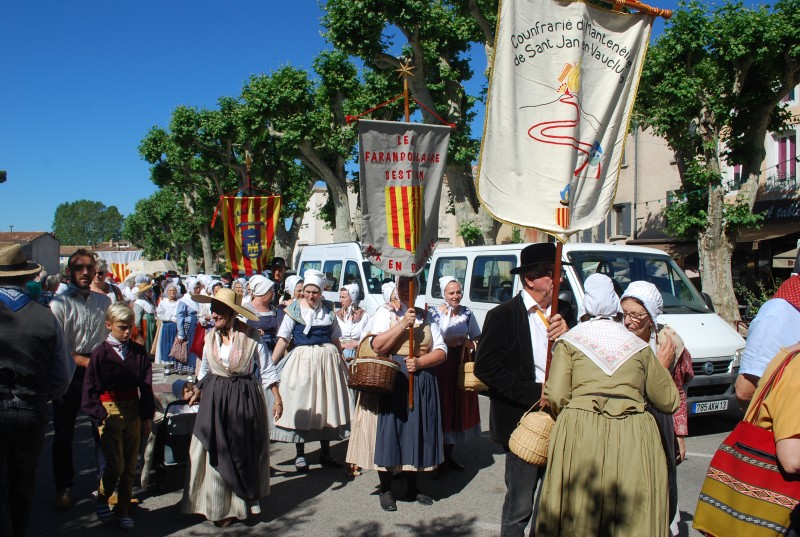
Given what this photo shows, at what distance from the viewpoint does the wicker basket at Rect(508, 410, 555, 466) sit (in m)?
3.39

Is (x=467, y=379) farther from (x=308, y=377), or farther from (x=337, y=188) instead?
(x=337, y=188)

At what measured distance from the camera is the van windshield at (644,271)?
8.12 metres

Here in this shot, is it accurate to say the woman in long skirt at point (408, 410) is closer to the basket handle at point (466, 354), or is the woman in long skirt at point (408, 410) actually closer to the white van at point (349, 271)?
the basket handle at point (466, 354)

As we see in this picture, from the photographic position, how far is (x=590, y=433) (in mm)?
3109

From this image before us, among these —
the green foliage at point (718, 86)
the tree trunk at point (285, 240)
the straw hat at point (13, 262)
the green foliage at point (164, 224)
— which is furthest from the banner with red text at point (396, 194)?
the green foliage at point (164, 224)

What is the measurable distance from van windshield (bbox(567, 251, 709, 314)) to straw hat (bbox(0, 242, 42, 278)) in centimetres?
602

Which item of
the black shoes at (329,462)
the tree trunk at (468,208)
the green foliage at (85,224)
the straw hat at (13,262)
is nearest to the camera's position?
the straw hat at (13,262)

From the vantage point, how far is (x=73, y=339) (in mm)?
5398

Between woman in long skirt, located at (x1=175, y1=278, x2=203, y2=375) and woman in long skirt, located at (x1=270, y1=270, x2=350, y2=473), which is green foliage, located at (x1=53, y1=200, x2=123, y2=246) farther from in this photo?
woman in long skirt, located at (x1=270, y1=270, x2=350, y2=473)

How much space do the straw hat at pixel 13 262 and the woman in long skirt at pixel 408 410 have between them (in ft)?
8.10

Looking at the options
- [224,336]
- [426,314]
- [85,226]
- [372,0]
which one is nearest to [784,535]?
[426,314]

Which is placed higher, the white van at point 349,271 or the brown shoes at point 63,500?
the white van at point 349,271

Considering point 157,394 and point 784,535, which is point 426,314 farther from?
point 784,535

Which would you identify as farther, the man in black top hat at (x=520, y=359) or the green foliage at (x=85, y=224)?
the green foliage at (x=85, y=224)
